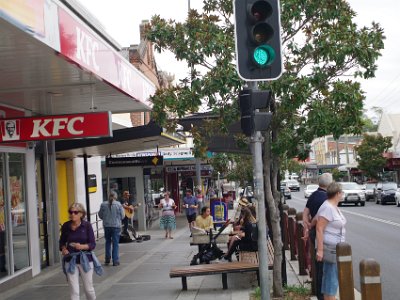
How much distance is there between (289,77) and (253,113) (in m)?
1.74

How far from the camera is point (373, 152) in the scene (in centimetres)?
5075

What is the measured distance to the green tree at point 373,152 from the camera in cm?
5065

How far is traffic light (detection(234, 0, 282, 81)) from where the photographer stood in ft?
20.7

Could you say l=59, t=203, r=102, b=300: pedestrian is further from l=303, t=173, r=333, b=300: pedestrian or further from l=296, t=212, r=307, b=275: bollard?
l=296, t=212, r=307, b=275: bollard

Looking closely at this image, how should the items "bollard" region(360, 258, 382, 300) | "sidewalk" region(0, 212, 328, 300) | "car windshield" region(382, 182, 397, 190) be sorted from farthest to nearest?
"car windshield" region(382, 182, 397, 190), "sidewalk" region(0, 212, 328, 300), "bollard" region(360, 258, 382, 300)

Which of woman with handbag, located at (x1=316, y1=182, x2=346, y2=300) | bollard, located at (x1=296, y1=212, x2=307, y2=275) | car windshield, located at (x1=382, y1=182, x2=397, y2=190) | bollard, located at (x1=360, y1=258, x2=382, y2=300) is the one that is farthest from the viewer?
car windshield, located at (x1=382, y1=182, x2=397, y2=190)

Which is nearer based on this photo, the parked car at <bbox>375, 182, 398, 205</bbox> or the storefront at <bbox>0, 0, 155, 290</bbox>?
the storefront at <bbox>0, 0, 155, 290</bbox>

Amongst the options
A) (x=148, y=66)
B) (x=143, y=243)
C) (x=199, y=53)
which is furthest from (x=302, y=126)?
(x=148, y=66)

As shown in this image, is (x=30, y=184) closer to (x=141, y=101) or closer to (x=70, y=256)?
(x=141, y=101)

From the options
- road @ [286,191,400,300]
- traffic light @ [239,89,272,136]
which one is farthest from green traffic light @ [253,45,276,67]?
road @ [286,191,400,300]

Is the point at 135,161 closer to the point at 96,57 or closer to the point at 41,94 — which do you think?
the point at 41,94

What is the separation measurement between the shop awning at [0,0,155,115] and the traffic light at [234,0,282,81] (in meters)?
2.05

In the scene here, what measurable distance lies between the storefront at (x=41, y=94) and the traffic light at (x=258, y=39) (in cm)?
205

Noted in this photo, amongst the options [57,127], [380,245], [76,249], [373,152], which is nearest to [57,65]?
[57,127]
